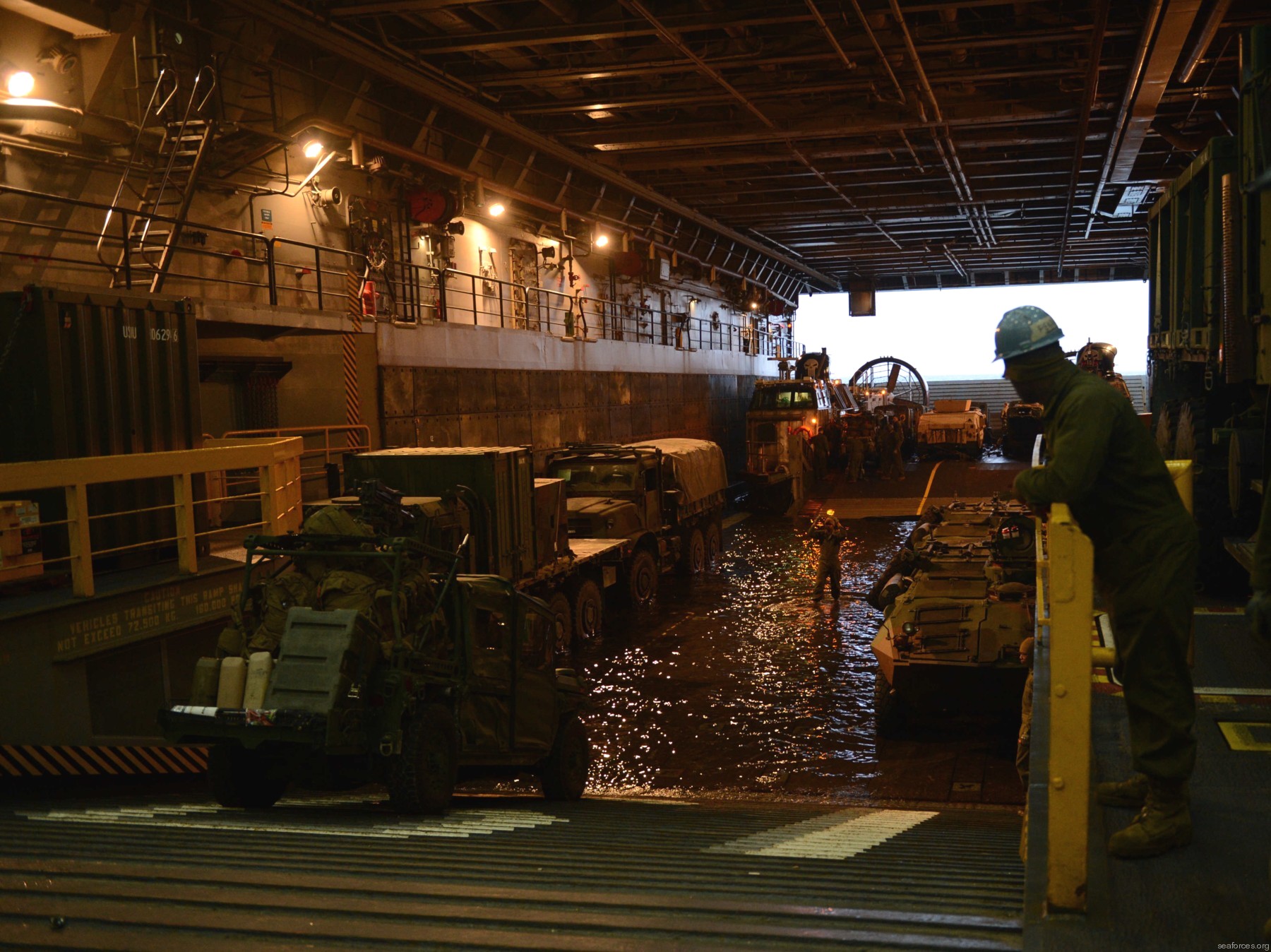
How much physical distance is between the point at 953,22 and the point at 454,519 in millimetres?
11927

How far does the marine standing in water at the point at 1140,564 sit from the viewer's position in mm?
3553

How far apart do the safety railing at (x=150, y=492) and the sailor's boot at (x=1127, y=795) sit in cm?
696

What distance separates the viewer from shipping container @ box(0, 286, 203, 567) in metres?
9.27

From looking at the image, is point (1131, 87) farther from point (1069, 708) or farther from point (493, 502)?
point (1069, 708)

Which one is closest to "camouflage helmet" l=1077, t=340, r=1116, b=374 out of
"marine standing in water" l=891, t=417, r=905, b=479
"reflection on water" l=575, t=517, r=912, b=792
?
"marine standing in water" l=891, t=417, r=905, b=479

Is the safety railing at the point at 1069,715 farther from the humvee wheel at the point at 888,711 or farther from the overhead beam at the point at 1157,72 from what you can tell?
the overhead beam at the point at 1157,72

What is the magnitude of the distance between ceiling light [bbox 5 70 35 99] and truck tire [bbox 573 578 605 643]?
919 centimetres

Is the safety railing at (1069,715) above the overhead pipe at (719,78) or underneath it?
underneath

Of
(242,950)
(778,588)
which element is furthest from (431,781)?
(778,588)

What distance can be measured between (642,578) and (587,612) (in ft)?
8.02

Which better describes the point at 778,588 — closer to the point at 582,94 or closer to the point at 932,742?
the point at 932,742

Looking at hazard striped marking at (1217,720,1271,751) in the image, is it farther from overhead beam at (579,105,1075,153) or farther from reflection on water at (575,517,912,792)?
overhead beam at (579,105,1075,153)

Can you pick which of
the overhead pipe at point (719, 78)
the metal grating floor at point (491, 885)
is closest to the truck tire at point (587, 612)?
the overhead pipe at point (719, 78)

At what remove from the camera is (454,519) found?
490 inches
